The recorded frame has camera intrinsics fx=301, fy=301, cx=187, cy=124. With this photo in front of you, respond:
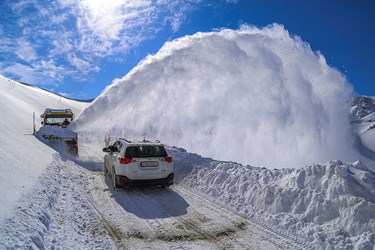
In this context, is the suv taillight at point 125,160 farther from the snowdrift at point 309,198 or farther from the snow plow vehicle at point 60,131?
the snow plow vehicle at point 60,131

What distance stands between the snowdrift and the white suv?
4.81 feet

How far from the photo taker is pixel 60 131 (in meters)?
20.6

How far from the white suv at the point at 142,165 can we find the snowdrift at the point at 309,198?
4.81 ft

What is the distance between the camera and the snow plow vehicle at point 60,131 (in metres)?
16.9

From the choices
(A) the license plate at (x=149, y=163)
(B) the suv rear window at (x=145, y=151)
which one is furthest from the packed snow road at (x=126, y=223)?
(B) the suv rear window at (x=145, y=151)

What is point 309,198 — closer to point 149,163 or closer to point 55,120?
point 149,163

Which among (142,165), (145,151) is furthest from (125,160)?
(145,151)

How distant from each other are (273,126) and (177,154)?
8.57 metres

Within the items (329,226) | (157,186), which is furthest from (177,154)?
(329,226)

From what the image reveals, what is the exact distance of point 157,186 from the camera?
10133mm

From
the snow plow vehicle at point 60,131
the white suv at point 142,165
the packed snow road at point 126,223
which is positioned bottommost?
the packed snow road at point 126,223

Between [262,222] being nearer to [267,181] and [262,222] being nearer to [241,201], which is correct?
[241,201]

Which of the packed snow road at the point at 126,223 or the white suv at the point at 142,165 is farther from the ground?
the white suv at the point at 142,165

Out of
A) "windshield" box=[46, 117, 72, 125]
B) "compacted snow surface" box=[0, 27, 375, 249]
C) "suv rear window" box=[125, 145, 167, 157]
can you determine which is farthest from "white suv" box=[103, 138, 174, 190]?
"windshield" box=[46, 117, 72, 125]
